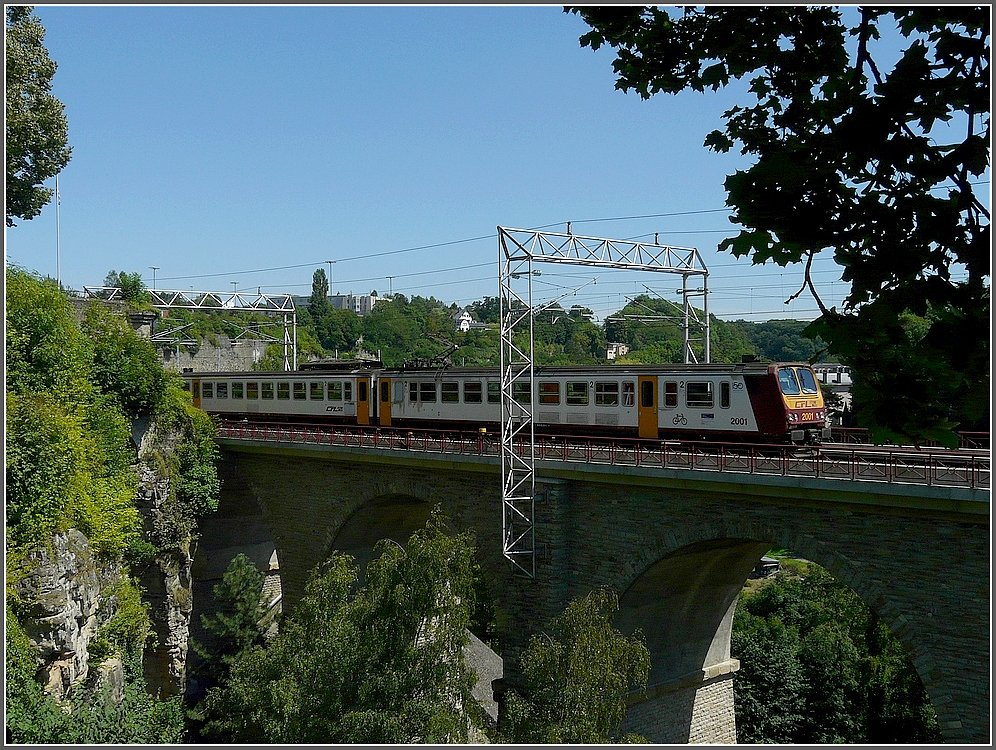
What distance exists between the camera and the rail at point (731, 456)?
42.0ft

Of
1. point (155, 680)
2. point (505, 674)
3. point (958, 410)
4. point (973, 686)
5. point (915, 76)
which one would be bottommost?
point (155, 680)

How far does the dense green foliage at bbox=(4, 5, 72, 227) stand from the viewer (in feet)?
72.6

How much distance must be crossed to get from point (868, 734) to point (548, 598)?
15.6 metres

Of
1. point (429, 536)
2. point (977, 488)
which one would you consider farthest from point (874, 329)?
point (429, 536)

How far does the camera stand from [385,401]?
25.5 metres

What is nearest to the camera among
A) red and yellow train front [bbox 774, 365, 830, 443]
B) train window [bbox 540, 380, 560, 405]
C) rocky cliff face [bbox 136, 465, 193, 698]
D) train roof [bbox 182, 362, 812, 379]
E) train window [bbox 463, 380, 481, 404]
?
red and yellow train front [bbox 774, 365, 830, 443]

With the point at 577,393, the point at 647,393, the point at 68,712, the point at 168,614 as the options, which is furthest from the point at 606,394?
the point at 168,614

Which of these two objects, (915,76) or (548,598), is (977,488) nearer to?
(548,598)

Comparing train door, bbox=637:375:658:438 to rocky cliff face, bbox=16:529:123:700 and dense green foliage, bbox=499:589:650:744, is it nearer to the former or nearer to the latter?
dense green foliage, bbox=499:589:650:744

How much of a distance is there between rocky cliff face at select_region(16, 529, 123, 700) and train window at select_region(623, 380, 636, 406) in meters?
11.8

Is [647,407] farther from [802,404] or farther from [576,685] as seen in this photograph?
[576,685]

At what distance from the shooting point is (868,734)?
27.0 m

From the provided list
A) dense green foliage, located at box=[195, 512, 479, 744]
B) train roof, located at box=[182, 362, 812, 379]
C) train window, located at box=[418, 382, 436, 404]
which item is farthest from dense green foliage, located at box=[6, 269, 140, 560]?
train window, located at box=[418, 382, 436, 404]

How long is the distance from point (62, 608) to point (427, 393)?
1073cm
